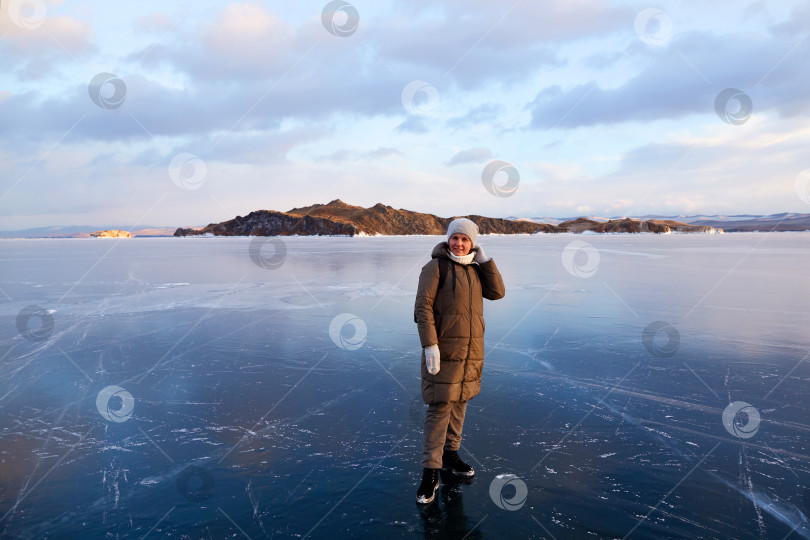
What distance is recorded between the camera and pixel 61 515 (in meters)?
3.27

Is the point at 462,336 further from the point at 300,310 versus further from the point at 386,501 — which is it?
the point at 300,310

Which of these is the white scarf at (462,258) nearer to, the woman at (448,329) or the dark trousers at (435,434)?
the woman at (448,329)

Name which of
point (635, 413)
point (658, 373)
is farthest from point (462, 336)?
point (658, 373)

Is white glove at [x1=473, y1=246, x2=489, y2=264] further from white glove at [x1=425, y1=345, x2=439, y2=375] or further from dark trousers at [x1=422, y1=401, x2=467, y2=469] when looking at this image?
dark trousers at [x1=422, y1=401, x2=467, y2=469]

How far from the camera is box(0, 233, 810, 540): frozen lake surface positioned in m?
3.22

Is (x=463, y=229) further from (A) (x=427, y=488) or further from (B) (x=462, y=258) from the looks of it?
(A) (x=427, y=488)

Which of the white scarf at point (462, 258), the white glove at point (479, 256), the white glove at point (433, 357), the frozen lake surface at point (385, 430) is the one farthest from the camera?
the white glove at point (479, 256)

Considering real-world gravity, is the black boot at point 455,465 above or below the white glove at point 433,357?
below

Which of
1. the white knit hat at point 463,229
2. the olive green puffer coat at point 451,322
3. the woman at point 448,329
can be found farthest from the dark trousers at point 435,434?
the white knit hat at point 463,229

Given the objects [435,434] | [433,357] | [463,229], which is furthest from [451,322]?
[435,434]

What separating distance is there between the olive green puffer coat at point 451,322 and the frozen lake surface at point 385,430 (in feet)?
2.78

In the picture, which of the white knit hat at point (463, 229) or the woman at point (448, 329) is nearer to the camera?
the woman at point (448, 329)

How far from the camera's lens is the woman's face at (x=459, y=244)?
355cm

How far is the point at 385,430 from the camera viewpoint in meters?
4.54
